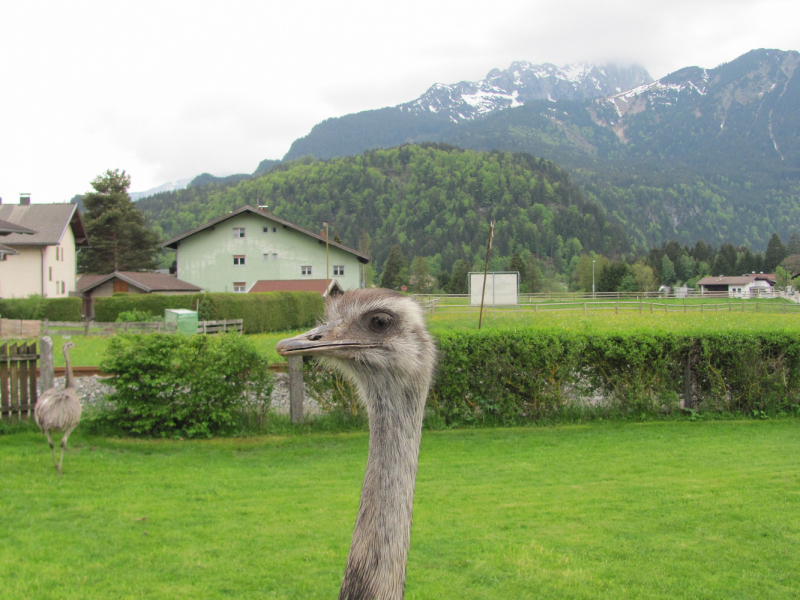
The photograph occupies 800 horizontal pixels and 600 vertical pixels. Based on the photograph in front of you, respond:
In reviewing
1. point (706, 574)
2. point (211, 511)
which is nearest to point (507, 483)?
point (706, 574)

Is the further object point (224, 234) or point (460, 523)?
point (224, 234)

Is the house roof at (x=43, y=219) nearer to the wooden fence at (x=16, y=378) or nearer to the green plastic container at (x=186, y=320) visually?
the green plastic container at (x=186, y=320)

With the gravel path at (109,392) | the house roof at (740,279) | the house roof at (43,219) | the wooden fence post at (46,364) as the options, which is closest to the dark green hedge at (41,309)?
the house roof at (43,219)

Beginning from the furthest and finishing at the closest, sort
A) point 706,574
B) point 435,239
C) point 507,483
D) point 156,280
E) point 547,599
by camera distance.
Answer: point 435,239
point 156,280
point 507,483
point 706,574
point 547,599

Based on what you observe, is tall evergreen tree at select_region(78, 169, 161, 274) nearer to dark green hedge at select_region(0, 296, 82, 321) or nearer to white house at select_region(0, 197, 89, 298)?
white house at select_region(0, 197, 89, 298)

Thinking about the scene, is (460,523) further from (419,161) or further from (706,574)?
(419,161)

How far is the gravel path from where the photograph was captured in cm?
941

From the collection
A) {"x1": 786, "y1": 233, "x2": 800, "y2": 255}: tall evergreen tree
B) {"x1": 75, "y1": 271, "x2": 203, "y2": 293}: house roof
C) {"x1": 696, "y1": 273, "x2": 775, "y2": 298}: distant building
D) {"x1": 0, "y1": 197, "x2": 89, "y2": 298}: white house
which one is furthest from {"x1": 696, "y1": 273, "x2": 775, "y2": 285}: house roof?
{"x1": 0, "y1": 197, "x2": 89, "y2": 298}: white house

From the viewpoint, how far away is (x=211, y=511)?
5754 millimetres

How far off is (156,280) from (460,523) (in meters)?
39.7

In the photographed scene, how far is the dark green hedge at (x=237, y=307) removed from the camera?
27797mm

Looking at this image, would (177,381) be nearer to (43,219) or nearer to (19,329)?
(19,329)

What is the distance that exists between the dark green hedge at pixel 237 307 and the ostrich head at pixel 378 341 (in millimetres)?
25995

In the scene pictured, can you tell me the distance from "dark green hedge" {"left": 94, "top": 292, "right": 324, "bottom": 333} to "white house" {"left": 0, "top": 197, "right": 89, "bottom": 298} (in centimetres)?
968
